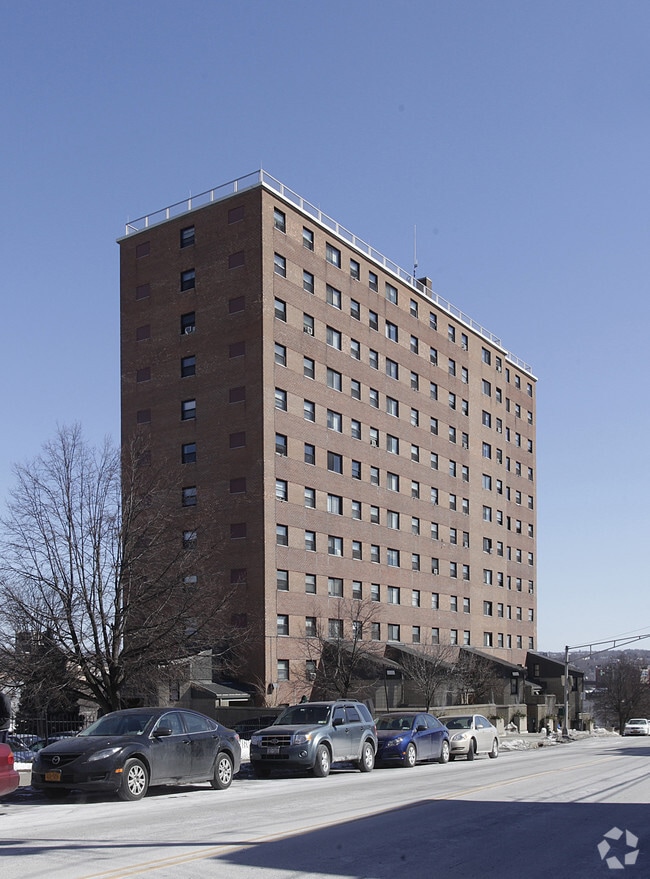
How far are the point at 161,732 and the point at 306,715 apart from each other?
20.0ft

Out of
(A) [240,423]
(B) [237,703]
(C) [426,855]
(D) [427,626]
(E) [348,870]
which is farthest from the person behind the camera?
(D) [427,626]

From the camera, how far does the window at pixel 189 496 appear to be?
5438 centimetres

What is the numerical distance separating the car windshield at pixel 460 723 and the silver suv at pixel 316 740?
24.7 ft

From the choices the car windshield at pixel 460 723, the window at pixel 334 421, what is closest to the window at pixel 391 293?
the window at pixel 334 421

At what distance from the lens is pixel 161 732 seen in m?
17.8

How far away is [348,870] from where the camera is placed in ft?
31.8

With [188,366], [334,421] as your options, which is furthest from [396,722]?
[188,366]

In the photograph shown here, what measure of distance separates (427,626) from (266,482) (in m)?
21.8

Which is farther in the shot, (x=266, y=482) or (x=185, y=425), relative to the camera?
(x=185, y=425)

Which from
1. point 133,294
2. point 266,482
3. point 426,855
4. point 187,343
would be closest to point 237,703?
point 266,482

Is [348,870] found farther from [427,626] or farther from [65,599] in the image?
[427,626]

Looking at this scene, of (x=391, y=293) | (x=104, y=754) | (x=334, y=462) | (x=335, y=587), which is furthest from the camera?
(x=391, y=293)

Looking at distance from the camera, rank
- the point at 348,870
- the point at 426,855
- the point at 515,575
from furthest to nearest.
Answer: the point at 515,575
the point at 426,855
the point at 348,870

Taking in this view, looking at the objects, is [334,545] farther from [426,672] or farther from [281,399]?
[281,399]
